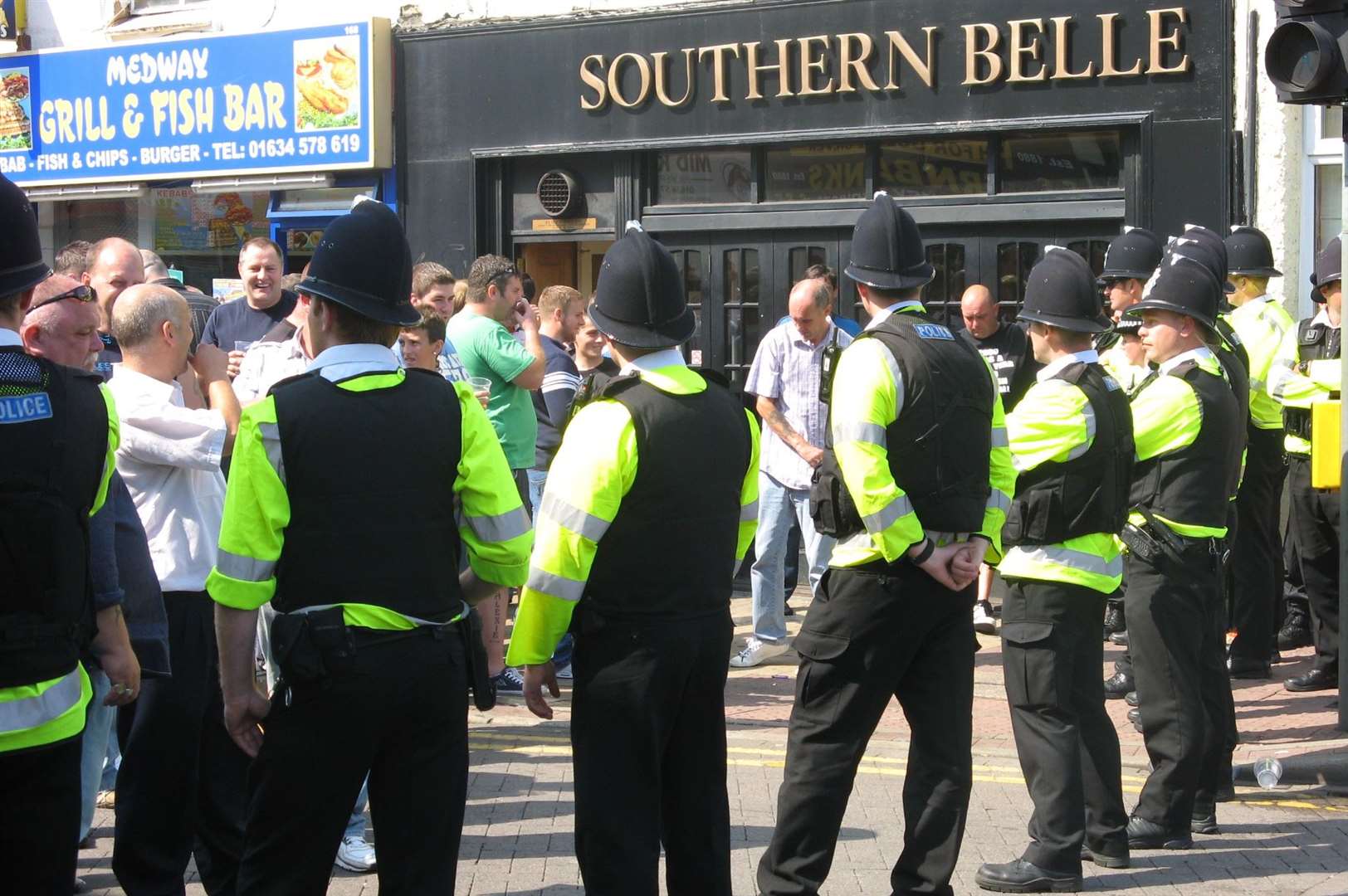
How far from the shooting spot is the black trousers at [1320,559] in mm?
9000

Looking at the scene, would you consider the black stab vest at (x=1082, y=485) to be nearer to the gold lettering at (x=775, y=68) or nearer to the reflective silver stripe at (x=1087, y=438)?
the reflective silver stripe at (x=1087, y=438)

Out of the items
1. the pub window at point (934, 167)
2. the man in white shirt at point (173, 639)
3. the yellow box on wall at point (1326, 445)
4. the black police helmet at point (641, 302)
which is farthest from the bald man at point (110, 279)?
the pub window at point (934, 167)

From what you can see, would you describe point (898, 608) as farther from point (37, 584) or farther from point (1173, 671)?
point (37, 584)

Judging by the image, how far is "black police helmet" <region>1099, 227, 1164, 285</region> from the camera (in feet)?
28.0

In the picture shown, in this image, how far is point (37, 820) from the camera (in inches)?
143

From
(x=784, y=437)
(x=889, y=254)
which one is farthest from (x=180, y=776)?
(x=784, y=437)

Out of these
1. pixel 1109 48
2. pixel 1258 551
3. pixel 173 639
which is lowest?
pixel 1258 551

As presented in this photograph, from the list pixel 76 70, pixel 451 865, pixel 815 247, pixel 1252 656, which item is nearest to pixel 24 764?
pixel 451 865

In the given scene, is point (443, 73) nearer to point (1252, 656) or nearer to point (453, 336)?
point (453, 336)

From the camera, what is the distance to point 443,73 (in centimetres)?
1398

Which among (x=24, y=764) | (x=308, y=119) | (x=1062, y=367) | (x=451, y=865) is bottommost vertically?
(x=451, y=865)

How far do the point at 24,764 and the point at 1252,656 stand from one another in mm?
7400

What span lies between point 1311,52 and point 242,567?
232 inches

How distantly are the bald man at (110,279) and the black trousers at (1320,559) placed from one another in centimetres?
624
